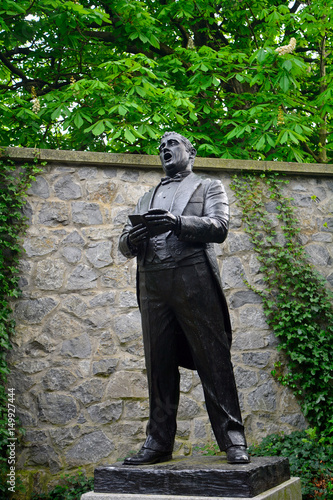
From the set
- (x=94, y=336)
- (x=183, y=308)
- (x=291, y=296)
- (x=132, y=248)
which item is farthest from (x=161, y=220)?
(x=291, y=296)

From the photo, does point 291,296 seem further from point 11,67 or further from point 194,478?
point 11,67

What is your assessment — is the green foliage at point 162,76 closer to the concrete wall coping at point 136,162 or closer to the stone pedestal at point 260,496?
the concrete wall coping at point 136,162

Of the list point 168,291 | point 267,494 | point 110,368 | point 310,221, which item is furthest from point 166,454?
point 310,221

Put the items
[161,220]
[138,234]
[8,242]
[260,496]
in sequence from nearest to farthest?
[260,496] → [161,220] → [138,234] → [8,242]

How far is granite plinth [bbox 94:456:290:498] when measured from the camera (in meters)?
2.14

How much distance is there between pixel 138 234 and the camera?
2475mm

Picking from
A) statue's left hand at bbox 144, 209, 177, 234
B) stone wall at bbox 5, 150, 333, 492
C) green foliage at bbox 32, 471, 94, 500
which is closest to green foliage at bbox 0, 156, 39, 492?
stone wall at bbox 5, 150, 333, 492

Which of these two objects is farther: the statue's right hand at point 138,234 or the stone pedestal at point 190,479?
the statue's right hand at point 138,234

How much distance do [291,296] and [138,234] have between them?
2898 millimetres

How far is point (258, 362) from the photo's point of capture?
188 inches

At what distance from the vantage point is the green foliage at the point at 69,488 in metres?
4.12

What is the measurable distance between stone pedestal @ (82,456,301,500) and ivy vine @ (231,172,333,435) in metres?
2.34

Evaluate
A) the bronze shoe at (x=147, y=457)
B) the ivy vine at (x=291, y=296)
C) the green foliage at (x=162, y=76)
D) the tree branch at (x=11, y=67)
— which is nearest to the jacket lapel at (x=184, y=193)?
the bronze shoe at (x=147, y=457)

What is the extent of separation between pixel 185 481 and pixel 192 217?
1152 mm
